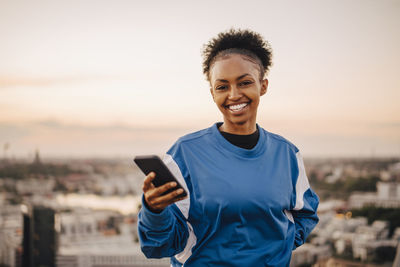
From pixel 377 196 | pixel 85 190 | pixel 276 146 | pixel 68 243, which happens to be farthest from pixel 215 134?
pixel 85 190

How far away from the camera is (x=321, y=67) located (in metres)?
15.9

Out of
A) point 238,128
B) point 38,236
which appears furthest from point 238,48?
point 38,236

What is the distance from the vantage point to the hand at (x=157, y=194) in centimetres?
82

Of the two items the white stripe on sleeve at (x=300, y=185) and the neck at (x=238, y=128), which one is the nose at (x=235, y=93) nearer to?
the neck at (x=238, y=128)

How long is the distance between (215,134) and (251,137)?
111 millimetres

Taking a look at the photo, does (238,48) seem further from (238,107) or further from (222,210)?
Answer: (222,210)

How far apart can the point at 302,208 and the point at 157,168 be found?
554mm

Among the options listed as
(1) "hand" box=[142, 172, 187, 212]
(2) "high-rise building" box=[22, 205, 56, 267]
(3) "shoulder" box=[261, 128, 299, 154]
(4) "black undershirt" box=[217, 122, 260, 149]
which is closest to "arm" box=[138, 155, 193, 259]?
(1) "hand" box=[142, 172, 187, 212]

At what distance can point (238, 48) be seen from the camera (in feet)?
3.70

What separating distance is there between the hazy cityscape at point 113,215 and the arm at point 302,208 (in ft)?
27.0

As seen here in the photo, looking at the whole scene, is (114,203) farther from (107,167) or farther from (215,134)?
(215,134)

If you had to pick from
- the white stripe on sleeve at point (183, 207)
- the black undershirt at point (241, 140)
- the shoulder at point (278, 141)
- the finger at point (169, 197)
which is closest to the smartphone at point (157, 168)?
the finger at point (169, 197)

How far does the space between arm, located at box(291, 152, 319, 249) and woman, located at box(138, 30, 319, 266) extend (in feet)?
0.03

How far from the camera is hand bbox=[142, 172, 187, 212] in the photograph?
819 mm
